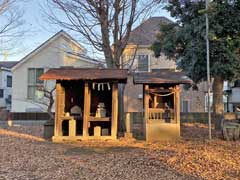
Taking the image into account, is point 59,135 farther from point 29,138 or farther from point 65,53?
point 65,53

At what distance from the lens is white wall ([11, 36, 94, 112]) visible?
1062 inches

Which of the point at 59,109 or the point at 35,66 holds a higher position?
the point at 35,66

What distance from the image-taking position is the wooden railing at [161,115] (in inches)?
517

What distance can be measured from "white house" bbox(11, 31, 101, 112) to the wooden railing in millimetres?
14280

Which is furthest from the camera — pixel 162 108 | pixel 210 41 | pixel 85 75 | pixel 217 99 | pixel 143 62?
pixel 143 62

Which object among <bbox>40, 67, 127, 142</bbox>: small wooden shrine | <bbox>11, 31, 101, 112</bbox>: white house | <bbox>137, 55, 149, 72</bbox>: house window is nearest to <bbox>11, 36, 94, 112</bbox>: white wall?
<bbox>11, 31, 101, 112</bbox>: white house

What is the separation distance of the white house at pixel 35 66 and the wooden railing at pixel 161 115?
1428cm

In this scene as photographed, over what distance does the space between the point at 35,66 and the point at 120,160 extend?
2083 cm

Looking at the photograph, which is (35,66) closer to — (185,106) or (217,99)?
(185,106)

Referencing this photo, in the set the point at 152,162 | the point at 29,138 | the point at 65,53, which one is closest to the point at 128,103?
the point at 65,53

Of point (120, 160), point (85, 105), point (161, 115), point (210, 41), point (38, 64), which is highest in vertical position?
point (38, 64)

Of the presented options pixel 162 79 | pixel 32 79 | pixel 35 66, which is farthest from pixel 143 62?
pixel 162 79

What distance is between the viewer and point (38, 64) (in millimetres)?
27672

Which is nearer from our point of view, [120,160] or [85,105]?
[120,160]
